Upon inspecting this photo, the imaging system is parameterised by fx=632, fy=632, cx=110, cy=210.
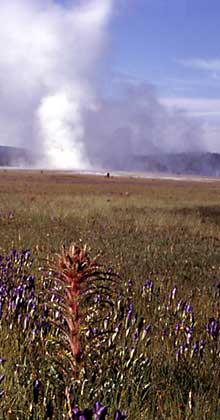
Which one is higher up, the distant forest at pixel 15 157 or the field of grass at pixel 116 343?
the distant forest at pixel 15 157

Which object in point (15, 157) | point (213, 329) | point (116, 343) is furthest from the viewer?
point (15, 157)

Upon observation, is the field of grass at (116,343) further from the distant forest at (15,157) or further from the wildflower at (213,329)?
the distant forest at (15,157)

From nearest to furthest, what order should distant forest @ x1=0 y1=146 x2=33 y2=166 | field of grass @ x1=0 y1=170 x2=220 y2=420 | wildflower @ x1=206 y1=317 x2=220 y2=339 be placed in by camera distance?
field of grass @ x1=0 y1=170 x2=220 y2=420, wildflower @ x1=206 y1=317 x2=220 y2=339, distant forest @ x1=0 y1=146 x2=33 y2=166

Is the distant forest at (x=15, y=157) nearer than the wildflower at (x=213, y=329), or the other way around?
the wildflower at (x=213, y=329)

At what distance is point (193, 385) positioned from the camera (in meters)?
3.67

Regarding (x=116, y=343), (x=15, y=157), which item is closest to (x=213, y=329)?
(x=116, y=343)

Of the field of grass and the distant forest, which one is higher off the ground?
the distant forest

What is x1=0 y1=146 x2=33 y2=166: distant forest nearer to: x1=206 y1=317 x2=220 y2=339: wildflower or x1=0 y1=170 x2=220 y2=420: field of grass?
x1=0 y1=170 x2=220 y2=420: field of grass

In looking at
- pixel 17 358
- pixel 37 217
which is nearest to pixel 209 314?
pixel 17 358

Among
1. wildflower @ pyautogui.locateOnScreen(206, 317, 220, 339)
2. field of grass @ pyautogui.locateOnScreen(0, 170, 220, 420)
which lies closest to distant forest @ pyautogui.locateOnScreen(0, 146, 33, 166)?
field of grass @ pyautogui.locateOnScreen(0, 170, 220, 420)

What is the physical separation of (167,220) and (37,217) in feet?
12.7

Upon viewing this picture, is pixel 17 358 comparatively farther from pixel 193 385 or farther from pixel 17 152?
pixel 17 152

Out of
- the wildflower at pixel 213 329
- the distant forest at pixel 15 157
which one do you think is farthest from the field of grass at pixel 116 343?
the distant forest at pixel 15 157

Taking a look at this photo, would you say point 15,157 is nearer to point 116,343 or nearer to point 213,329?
point 213,329
